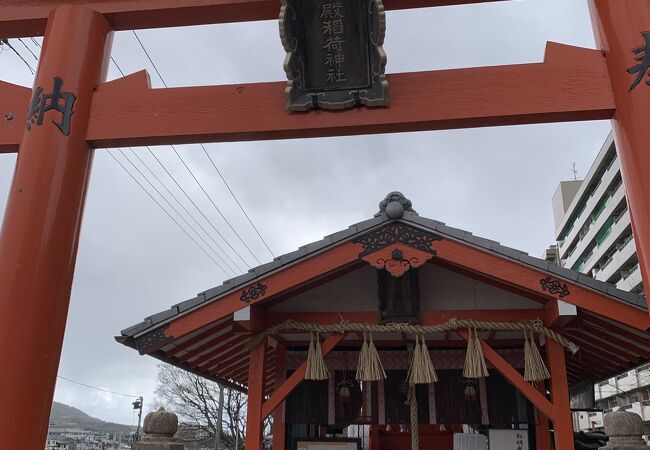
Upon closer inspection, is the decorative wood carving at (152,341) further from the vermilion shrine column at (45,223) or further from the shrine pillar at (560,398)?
the shrine pillar at (560,398)

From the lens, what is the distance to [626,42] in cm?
324

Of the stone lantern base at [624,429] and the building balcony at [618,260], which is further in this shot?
the building balcony at [618,260]

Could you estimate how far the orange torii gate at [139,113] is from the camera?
3.04 m

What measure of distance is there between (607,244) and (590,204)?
5376 millimetres

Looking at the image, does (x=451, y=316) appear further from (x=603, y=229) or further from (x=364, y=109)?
(x=603, y=229)

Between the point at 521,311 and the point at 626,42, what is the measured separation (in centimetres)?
453

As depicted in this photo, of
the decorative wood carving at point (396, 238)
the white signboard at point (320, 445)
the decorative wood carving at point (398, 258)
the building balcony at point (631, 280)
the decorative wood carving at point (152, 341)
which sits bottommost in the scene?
the white signboard at point (320, 445)

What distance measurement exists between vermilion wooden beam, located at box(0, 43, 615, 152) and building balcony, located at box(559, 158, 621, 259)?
3699 cm

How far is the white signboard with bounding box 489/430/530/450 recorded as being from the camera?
26.1 ft

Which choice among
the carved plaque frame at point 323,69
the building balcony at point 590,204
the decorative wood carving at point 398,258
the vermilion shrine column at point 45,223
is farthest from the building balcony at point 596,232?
the vermilion shrine column at point 45,223

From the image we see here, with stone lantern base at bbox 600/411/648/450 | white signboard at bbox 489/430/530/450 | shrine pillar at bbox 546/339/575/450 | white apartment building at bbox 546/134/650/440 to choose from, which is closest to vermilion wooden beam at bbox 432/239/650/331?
shrine pillar at bbox 546/339/575/450

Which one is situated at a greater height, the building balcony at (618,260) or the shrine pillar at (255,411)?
the building balcony at (618,260)

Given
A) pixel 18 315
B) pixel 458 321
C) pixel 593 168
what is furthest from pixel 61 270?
pixel 593 168

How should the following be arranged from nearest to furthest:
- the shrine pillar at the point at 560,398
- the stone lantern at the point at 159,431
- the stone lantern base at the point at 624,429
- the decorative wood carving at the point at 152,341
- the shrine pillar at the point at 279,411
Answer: the stone lantern base at the point at 624,429, the stone lantern at the point at 159,431, the shrine pillar at the point at 560,398, the decorative wood carving at the point at 152,341, the shrine pillar at the point at 279,411
